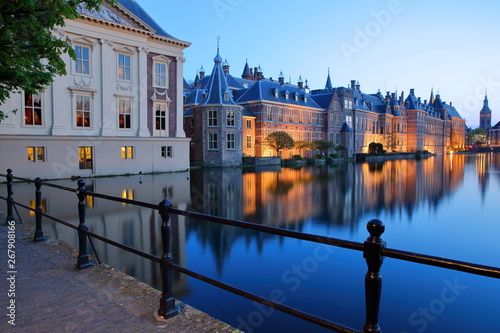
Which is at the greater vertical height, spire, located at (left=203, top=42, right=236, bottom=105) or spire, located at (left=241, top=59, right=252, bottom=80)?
spire, located at (left=241, top=59, right=252, bottom=80)

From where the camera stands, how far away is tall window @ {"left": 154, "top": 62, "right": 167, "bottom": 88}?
30.7 m

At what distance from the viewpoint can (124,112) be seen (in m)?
28.6

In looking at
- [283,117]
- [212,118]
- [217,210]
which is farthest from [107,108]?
[283,117]

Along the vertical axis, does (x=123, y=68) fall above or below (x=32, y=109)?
above

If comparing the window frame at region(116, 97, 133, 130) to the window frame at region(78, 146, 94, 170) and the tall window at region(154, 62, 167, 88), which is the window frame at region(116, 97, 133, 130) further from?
the tall window at region(154, 62, 167, 88)

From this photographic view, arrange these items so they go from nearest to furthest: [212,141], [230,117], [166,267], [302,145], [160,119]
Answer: [166,267]
[160,119]
[212,141]
[230,117]
[302,145]

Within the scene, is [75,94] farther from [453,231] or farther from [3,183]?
[453,231]

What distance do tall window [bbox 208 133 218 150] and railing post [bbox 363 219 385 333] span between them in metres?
40.3

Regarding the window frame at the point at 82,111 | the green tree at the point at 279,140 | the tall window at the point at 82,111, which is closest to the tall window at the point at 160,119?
the window frame at the point at 82,111

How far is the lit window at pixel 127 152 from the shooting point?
93.3ft

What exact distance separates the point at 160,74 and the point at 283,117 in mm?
24914

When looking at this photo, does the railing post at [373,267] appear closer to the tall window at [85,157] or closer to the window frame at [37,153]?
the window frame at [37,153]

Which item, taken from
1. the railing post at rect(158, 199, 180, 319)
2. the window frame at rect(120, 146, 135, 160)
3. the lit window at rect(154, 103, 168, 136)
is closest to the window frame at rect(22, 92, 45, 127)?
the window frame at rect(120, 146, 135, 160)

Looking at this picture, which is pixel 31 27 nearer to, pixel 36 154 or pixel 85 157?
pixel 36 154
